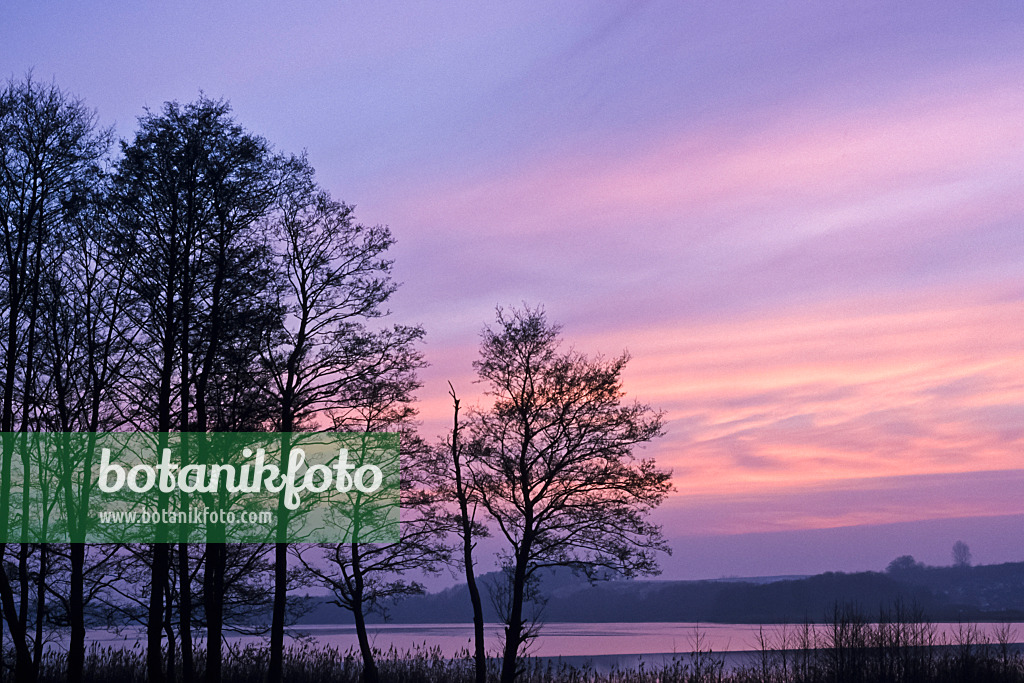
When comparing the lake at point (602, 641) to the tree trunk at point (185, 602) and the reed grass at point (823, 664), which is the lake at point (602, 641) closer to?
the reed grass at point (823, 664)

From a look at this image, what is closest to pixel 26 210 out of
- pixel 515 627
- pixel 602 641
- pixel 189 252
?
pixel 189 252

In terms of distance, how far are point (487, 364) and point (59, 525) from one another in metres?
13.3

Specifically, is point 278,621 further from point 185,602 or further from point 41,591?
point 41,591

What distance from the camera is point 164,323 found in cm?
1881

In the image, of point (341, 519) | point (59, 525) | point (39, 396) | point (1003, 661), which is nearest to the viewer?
point (39, 396)

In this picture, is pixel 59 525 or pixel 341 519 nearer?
pixel 59 525

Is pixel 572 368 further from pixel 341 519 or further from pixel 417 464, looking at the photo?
pixel 341 519

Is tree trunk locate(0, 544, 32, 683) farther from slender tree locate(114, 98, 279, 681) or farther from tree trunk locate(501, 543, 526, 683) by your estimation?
tree trunk locate(501, 543, 526, 683)

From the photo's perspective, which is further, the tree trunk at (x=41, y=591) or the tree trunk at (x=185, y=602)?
the tree trunk at (x=41, y=591)

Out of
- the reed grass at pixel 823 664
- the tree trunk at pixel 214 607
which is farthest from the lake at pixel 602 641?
the tree trunk at pixel 214 607

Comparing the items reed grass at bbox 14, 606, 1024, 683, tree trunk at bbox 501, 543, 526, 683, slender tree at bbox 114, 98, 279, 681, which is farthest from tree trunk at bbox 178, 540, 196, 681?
tree trunk at bbox 501, 543, 526, 683

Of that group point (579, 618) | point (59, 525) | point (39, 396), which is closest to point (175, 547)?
point (59, 525)

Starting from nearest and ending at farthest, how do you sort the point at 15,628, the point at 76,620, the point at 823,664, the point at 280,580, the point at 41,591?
the point at 15,628 < the point at 76,620 < the point at 41,591 < the point at 280,580 < the point at 823,664

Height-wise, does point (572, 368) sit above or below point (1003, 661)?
above
